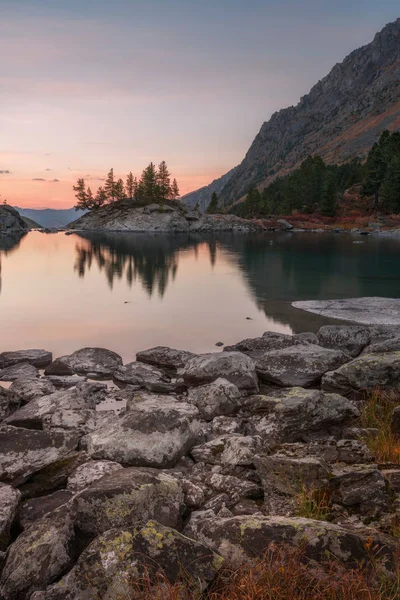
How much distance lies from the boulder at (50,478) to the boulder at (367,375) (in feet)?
24.8

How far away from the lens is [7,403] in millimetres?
12008

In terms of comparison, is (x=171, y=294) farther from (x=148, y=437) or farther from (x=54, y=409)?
(x=148, y=437)

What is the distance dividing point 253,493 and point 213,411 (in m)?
4.20

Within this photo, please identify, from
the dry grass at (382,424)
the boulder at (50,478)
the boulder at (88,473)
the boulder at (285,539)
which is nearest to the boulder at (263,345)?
the dry grass at (382,424)

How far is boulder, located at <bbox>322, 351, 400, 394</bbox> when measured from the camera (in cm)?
1214

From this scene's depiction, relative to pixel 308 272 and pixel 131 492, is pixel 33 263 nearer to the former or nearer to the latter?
pixel 308 272

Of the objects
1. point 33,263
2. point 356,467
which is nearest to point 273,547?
point 356,467

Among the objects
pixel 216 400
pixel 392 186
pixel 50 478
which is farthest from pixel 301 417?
pixel 392 186

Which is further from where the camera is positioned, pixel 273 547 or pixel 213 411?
pixel 213 411

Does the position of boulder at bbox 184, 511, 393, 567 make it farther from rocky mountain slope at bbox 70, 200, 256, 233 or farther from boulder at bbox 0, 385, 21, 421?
rocky mountain slope at bbox 70, 200, 256, 233

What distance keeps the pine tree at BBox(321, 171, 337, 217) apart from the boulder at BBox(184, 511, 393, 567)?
482 ft

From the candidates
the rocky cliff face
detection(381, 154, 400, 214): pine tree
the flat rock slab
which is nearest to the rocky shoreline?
the flat rock slab

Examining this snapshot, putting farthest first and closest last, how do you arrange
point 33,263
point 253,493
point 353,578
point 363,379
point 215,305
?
point 33,263
point 215,305
point 363,379
point 253,493
point 353,578

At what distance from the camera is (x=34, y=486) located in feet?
26.4
